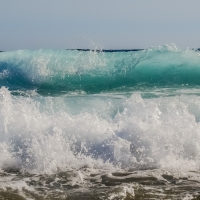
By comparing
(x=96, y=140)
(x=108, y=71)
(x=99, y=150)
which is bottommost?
(x=99, y=150)

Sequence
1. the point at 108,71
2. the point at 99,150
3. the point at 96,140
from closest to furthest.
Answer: the point at 99,150 → the point at 96,140 → the point at 108,71

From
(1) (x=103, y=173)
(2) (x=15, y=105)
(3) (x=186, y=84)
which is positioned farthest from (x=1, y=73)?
(1) (x=103, y=173)

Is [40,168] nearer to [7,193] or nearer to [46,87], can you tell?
[7,193]

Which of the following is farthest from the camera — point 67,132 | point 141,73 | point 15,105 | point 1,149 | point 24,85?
point 24,85

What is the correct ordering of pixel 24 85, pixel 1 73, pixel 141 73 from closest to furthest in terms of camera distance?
pixel 141 73
pixel 24 85
pixel 1 73

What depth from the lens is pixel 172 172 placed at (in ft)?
14.9

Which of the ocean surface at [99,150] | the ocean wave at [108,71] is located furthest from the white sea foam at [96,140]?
the ocean wave at [108,71]

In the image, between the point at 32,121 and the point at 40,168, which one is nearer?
the point at 40,168

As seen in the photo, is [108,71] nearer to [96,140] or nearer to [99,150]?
[96,140]

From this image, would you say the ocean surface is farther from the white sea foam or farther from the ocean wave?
the ocean wave

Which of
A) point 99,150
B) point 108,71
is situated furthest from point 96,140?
point 108,71

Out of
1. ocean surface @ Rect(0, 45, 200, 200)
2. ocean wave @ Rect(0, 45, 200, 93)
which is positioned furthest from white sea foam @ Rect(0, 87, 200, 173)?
ocean wave @ Rect(0, 45, 200, 93)

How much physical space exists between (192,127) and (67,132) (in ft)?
6.39

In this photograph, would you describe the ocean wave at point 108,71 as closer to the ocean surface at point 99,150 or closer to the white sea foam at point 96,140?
the ocean surface at point 99,150
